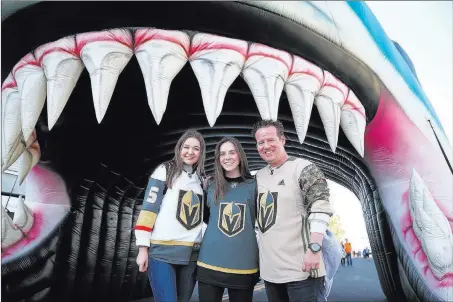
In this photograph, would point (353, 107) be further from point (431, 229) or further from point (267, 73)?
point (431, 229)

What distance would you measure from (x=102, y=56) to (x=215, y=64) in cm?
46

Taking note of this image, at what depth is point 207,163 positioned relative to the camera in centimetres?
261

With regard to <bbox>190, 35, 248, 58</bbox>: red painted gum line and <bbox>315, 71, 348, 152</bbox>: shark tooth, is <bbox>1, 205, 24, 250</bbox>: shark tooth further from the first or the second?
<bbox>315, 71, 348, 152</bbox>: shark tooth

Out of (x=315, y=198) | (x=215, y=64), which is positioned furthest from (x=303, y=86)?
(x=315, y=198)

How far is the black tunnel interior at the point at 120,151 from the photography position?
1564 millimetres

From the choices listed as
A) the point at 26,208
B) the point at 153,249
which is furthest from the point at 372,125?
the point at 26,208

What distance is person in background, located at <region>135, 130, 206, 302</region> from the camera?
147cm

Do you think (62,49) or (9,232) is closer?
(62,49)

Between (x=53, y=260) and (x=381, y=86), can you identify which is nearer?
(x=381, y=86)

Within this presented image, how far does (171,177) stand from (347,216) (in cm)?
101

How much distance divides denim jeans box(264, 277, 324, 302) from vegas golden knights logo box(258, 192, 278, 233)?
22cm

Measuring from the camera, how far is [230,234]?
1.50 metres

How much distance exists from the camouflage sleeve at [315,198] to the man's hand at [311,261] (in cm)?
8

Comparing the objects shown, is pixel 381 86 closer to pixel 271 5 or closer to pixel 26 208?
pixel 271 5
